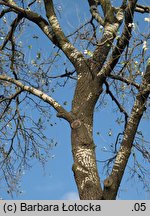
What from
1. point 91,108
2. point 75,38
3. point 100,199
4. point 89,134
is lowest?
point 100,199

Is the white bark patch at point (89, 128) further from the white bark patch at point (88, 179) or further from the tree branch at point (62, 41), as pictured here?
the tree branch at point (62, 41)

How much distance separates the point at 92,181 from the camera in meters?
6.45

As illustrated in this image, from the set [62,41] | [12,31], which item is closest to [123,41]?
[62,41]

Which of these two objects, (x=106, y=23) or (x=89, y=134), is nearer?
(x=89, y=134)

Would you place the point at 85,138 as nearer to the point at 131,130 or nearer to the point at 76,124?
the point at 76,124

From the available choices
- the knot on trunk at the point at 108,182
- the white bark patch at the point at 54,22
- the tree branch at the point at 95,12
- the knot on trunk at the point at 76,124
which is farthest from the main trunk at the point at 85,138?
the tree branch at the point at 95,12

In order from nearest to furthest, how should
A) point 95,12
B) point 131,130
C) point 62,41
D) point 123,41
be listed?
point 131,130 < point 123,41 < point 62,41 < point 95,12

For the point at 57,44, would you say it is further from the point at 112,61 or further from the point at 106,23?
the point at 112,61

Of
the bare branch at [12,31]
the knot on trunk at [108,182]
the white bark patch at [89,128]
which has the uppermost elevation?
the bare branch at [12,31]

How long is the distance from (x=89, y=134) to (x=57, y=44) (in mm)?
2293

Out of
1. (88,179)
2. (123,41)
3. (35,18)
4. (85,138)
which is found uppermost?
(35,18)

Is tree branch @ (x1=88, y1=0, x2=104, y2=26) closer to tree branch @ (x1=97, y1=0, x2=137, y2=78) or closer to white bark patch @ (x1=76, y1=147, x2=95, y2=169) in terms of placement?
tree branch @ (x1=97, y1=0, x2=137, y2=78)

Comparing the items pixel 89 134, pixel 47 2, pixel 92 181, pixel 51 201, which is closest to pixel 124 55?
pixel 89 134

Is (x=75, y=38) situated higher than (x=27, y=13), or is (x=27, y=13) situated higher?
(x=27, y=13)
